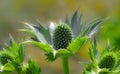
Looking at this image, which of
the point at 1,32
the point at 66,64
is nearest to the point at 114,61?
the point at 66,64

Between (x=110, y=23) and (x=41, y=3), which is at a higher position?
(x=41, y=3)

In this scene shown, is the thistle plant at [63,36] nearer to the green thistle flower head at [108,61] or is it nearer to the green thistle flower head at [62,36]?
the green thistle flower head at [62,36]

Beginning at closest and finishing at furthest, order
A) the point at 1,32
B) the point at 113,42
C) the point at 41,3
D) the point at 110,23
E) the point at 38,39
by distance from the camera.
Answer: the point at 38,39, the point at 113,42, the point at 110,23, the point at 1,32, the point at 41,3

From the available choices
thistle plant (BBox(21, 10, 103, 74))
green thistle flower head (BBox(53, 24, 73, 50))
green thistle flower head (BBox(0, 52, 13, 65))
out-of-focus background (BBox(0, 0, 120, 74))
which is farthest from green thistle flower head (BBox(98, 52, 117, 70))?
out-of-focus background (BBox(0, 0, 120, 74))

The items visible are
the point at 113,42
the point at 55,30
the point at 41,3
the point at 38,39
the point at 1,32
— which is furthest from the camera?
the point at 41,3

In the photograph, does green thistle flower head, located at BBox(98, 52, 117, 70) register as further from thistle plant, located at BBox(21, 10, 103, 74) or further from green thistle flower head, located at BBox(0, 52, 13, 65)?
green thistle flower head, located at BBox(0, 52, 13, 65)

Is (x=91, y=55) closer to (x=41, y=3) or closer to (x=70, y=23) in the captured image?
(x=70, y=23)

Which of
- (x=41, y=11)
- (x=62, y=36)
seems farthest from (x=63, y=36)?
(x=41, y=11)
